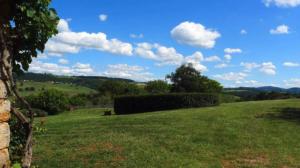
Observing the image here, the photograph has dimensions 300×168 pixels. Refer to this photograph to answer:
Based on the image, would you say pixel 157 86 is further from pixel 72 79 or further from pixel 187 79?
pixel 72 79

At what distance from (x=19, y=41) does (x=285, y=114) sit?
835 inches

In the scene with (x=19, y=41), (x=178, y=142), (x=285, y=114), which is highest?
(x=19, y=41)

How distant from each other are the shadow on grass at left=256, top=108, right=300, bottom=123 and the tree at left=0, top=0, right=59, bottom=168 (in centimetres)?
1929

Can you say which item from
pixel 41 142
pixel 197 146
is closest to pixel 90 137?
pixel 41 142

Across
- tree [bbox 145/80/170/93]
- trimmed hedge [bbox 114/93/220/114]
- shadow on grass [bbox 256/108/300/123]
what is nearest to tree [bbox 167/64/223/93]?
tree [bbox 145/80/170/93]

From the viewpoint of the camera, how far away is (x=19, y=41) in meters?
6.85

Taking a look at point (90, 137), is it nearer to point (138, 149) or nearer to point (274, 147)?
point (138, 149)

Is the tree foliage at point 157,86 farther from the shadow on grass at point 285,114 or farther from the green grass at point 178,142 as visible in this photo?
the green grass at point 178,142

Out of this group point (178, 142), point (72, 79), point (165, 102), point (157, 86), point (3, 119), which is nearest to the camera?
point (3, 119)

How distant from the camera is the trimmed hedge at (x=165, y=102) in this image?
99.4 feet

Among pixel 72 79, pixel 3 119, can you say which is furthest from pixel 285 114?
pixel 72 79

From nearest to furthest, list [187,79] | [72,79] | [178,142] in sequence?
1. [178,142]
2. [187,79]
3. [72,79]

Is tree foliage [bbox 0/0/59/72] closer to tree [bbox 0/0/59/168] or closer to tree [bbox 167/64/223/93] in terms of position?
tree [bbox 0/0/59/168]

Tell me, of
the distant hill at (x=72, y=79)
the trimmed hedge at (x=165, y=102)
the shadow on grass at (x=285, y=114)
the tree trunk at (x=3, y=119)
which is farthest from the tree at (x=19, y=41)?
the distant hill at (x=72, y=79)
